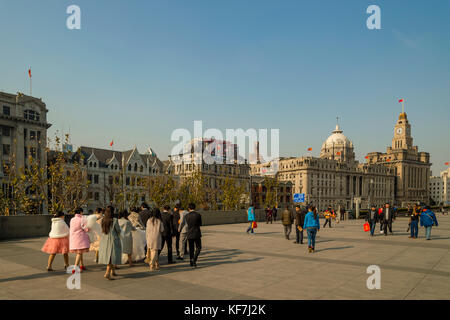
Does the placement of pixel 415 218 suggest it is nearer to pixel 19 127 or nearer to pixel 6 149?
pixel 6 149

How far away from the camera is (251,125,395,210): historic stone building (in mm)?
133375

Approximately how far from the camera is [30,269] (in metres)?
11.3

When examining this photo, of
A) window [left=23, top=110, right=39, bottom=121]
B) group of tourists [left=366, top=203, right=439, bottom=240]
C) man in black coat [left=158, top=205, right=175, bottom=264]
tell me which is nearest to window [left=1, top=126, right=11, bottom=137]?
window [left=23, top=110, right=39, bottom=121]

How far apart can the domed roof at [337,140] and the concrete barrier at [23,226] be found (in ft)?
531

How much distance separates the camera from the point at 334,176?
468ft

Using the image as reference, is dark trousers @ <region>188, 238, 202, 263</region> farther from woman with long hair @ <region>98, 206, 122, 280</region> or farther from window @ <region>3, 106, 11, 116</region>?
window @ <region>3, 106, 11, 116</region>

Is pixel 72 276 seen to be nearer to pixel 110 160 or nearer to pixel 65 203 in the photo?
pixel 65 203

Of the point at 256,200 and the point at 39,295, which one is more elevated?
the point at 39,295

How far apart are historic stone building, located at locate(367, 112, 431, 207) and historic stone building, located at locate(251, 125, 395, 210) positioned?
9549 millimetres

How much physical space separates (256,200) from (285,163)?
48738 millimetres

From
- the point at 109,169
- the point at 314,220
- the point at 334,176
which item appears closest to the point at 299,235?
the point at 314,220

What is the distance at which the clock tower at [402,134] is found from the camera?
190750mm

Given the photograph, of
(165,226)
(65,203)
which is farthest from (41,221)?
(165,226)

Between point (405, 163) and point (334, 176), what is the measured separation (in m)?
63.1
